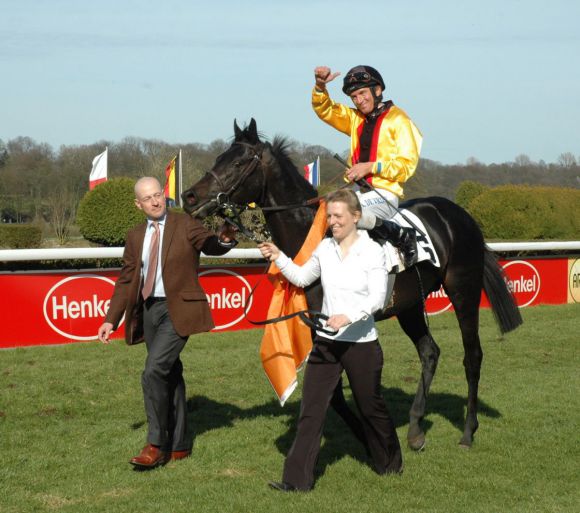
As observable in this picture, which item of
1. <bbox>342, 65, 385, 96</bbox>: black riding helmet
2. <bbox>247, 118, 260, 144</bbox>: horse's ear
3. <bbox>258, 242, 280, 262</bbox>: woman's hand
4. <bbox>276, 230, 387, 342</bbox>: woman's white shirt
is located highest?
<bbox>342, 65, 385, 96</bbox>: black riding helmet

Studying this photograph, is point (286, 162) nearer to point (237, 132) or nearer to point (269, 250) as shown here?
point (237, 132)

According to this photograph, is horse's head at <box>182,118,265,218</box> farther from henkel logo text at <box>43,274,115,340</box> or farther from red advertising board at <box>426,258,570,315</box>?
red advertising board at <box>426,258,570,315</box>

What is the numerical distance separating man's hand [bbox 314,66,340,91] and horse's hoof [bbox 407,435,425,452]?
7.85ft

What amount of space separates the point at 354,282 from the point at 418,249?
1.20 m

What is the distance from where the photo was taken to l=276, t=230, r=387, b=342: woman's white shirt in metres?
4.08

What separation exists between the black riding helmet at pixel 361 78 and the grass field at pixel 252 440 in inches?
93.1

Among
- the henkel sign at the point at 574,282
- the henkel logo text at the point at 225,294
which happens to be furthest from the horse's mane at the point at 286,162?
the henkel sign at the point at 574,282

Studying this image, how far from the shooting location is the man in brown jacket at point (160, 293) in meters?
4.73

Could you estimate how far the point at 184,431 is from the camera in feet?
16.5

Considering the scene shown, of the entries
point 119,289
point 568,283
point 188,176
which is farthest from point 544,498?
point 188,176

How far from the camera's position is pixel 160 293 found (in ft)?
15.9

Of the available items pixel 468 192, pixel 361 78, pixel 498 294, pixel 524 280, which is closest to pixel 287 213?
pixel 361 78

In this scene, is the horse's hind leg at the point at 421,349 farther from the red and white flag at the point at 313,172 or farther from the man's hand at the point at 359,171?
the red and white flag at the point at 313,172

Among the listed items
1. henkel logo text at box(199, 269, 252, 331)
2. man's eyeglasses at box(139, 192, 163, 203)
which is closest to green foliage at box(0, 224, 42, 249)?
henkel logo text at box(199, 269, 252, 331)
